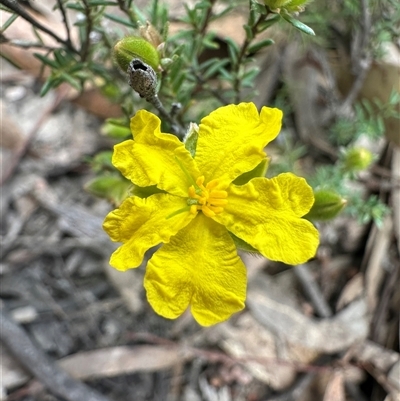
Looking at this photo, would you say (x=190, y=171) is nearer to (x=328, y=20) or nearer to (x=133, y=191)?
(x=133, y=191)

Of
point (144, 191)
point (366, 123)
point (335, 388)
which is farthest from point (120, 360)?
point (366, 123)

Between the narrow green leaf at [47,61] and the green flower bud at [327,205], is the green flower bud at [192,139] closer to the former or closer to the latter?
the green flower bud at [327,205]

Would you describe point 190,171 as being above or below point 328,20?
above

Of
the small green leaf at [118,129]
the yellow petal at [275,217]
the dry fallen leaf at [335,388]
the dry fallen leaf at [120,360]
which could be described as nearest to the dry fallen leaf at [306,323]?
the dry fallen leaf at [335,388]

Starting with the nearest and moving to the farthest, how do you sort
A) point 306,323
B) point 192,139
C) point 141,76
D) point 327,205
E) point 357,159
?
point 141,76 < point 192,139 < point 327,205 < point 357,159 < point 306,323

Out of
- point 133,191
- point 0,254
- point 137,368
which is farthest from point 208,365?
point 133,191

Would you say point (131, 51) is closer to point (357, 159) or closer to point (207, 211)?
point (207, 211)
